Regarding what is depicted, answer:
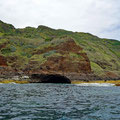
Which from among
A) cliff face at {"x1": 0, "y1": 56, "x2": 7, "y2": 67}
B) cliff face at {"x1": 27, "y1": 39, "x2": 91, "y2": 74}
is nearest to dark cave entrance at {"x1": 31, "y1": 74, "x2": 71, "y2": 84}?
cliff face at {"x1": 27, "y1": 39, "x2": 91, "y2": 74}

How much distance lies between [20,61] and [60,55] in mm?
17029

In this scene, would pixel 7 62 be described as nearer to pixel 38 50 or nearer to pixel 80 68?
pixel 38 50

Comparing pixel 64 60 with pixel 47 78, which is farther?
pixel 64 60

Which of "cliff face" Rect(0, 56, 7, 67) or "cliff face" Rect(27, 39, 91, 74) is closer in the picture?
"cliff face" Rect(27, 39, 91, 74)

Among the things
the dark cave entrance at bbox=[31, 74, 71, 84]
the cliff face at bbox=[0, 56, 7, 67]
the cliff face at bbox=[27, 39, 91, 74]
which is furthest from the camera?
the cliff face at bbox=[0, 56, 7, 67]

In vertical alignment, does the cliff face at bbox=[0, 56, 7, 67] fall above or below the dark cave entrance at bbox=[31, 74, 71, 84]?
above

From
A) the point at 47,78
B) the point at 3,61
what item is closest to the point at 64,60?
the point at 47,78

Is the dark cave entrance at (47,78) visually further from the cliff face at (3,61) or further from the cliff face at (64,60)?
the cliff face at (3,61)

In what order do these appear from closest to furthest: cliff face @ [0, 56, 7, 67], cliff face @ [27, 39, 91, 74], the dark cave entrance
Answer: the dark cave entrance
cliff face @ [27, 39, 91, 74]
cliff face @ [0, 56, 7, 67]

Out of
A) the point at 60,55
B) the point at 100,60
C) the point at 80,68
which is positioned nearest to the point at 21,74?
the point at 60,55

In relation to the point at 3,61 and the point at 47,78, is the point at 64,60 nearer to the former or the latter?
the point at 47,78

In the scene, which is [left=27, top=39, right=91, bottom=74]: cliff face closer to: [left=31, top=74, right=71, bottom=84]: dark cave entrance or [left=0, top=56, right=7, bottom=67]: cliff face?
[left=31, top=74, right=71, bottom=84]: dark cave entrance

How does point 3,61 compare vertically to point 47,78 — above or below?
above

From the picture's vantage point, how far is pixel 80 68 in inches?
3506
